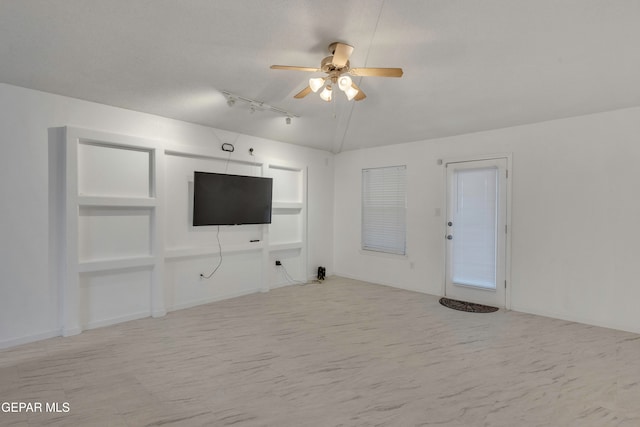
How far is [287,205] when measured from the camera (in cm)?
560

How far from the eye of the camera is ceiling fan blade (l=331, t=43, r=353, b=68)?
2.37 m

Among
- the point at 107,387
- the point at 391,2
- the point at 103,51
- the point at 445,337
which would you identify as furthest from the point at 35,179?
the point at 445,337

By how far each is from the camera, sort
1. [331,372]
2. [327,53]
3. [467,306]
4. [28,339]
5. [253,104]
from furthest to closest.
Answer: [467,306] → [253,104] → [28,339] → [331,372] → [327,53]

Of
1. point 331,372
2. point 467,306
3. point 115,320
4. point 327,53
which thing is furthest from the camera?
point 467,306

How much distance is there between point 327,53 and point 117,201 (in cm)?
292

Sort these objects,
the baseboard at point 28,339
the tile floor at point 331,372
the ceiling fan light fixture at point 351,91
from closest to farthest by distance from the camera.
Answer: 1. the tile floor at point 331,372
2. the ceiling fan light fixture at point 351,91
3. the baseboard at point 28,339

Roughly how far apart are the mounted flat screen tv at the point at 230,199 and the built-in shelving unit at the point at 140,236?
0.43ft

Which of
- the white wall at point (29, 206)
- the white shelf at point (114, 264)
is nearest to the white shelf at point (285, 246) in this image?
the white shelf at point (114, 264)

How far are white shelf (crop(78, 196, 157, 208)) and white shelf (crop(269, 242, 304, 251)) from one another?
2.02 meters

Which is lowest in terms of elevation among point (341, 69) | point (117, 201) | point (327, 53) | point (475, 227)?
point (475, 227)

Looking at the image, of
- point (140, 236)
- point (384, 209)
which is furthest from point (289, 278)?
point (140, 236)

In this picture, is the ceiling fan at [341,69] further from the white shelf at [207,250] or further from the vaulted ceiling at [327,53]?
the white shelf at [207,250]

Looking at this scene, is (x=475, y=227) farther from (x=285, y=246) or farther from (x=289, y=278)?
(x=289, y=278)

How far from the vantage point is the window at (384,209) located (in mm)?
5672
